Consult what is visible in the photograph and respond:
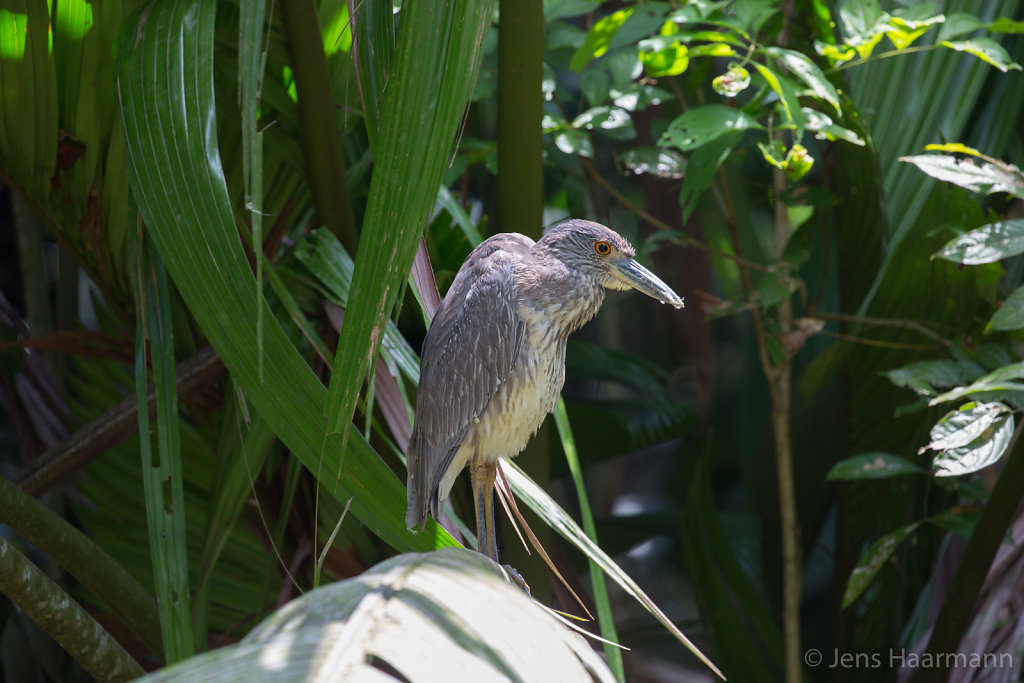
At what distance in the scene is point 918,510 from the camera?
6.31 feet

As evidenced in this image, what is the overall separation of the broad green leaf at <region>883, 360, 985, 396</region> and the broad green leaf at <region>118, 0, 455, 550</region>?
3.14ft

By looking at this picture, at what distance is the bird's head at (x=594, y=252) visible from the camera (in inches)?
44.2

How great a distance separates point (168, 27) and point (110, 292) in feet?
1.89

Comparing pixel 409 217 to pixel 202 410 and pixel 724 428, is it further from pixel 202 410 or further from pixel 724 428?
pixel 724 428

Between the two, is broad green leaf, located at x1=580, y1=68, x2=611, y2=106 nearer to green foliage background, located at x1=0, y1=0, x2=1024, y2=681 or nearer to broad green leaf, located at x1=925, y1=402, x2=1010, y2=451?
green foliage background, located at x1=0, y1=0, x2=1024, y2=681

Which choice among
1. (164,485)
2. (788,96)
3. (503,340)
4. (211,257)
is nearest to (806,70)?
Answer: (788,96)

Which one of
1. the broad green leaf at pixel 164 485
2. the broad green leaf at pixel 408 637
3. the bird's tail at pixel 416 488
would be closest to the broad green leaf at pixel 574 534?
the bird's tail at pixel 416 488

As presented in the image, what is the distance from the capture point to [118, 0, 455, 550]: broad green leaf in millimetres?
1005

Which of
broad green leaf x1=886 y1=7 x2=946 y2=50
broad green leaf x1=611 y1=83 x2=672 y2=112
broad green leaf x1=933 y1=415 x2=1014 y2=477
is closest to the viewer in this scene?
broad green leaf x1=933 y1=415 x2=1014 y2=477

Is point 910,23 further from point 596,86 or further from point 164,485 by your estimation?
point 164,485

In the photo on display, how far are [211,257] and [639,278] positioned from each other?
0.54m

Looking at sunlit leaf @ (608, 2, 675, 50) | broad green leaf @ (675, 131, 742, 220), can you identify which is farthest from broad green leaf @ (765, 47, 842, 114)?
sunlit leaf @ (608, 2, 675, 50)

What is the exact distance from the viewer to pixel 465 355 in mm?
1163

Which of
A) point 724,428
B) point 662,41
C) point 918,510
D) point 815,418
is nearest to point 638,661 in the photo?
point 724,428
